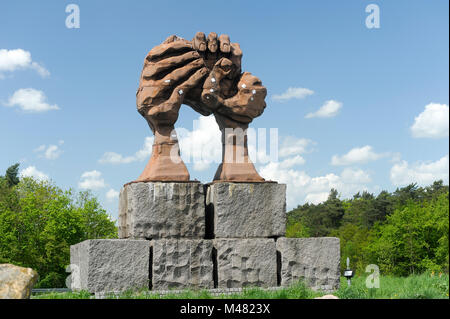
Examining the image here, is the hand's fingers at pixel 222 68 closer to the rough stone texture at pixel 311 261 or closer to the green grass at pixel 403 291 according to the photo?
the rough stone texture at pixel 311 261

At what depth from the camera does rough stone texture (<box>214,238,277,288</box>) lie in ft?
22.5

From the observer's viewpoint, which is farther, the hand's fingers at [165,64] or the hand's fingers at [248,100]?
the hand's fingers at [248,100]

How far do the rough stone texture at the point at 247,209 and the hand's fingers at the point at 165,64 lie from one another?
1847 millimetres

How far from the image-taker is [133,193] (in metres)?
6.86

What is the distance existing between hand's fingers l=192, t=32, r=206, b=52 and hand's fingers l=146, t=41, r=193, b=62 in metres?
0.12

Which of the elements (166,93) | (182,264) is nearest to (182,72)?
(166,93)

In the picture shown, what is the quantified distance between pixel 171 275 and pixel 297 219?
4190 centimetres

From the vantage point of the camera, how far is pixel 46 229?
78.1 ft

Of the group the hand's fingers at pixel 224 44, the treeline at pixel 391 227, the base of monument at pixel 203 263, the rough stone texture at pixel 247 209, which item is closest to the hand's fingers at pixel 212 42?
the hand's fingers at pixel 224 44

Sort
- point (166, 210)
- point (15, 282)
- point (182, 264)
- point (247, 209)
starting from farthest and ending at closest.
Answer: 1. point (247, 209)
2. point (166, 210)
3. point (182, 264)
4. point (15, 282)

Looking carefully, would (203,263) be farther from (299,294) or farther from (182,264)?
(299,294)

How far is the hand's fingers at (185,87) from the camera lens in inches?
291

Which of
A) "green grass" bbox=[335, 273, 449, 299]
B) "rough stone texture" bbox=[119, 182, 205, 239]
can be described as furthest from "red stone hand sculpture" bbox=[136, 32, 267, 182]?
"green grass" bbox=[335, 273, 449, 299]

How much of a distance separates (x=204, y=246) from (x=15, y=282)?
7.94 feet
